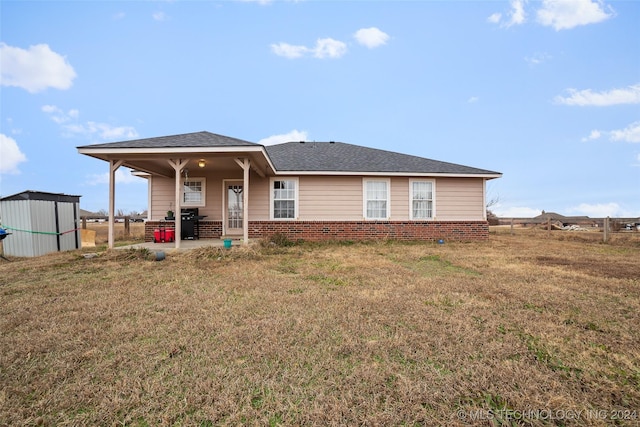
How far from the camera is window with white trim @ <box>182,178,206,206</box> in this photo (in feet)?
35.5

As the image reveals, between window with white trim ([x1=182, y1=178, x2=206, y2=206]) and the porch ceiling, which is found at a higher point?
the porch ceiling

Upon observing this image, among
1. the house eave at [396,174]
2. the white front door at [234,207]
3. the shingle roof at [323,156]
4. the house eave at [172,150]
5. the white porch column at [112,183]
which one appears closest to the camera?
the house eave at [172,150]

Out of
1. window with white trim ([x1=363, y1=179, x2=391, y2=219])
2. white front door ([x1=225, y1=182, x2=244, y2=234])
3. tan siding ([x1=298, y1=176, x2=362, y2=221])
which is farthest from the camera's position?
window with white trim ([x1=363, y1=179, x2=391, y2=219])

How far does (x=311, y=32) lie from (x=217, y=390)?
61.3 ft

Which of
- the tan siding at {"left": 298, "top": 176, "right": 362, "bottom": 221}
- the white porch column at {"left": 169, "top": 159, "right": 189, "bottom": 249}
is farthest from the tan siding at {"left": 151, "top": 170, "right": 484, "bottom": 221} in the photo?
the white porch column at {"left": 169, "top": 159, "right": 189, "bottom": 249}

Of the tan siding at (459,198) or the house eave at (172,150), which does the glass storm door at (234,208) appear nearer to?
the house eave at (172,150)

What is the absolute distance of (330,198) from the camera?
35.6 ft

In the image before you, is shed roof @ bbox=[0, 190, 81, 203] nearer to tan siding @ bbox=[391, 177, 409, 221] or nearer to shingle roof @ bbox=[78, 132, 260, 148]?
shingle roof @ bbox=[78, 132, 260, 148]

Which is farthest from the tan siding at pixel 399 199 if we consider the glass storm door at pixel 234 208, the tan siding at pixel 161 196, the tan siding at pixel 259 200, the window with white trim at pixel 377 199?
the tan siding at pixel 161 196

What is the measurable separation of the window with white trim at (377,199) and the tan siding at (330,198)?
0.31 meters

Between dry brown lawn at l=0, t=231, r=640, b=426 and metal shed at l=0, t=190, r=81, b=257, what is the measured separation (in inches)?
192

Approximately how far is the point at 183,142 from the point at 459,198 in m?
10.4

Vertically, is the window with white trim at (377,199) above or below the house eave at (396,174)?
below

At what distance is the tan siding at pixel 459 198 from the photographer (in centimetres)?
1125
